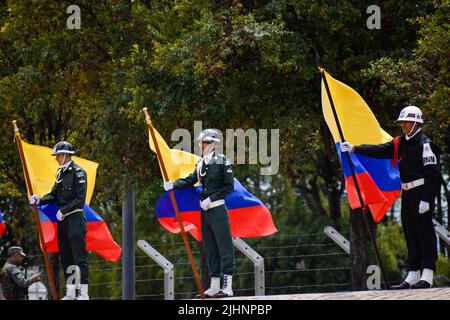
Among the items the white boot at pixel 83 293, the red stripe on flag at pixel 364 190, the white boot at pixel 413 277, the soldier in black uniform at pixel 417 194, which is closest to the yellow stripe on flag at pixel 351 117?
the red stripe on flag at pixel 364 190

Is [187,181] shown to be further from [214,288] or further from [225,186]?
[214,288]

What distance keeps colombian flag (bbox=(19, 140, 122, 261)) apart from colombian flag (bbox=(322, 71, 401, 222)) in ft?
12.9

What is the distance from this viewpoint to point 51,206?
18.0m

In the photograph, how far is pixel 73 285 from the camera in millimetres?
16688

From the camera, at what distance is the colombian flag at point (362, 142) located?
16469mm

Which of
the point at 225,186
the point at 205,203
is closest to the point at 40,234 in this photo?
the point at 205,203

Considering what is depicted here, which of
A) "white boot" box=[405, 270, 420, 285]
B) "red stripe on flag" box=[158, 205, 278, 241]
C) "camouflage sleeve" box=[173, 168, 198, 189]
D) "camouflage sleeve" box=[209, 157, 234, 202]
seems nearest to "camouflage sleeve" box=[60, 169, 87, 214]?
"camouflage sleeve" box=[173, 168, 198, 189]

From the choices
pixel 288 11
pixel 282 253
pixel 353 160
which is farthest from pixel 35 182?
pixel 282 253

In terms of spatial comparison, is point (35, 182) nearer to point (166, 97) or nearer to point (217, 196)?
point (217, 196)

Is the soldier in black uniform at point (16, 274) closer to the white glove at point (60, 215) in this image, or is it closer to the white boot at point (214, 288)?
the white glove at point (60, 215)

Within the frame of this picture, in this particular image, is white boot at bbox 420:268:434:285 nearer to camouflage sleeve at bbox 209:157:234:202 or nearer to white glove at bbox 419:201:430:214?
white glove at bbox 419:201:430:214

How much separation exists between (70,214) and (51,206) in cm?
132

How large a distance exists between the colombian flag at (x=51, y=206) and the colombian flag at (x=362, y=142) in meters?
3.93

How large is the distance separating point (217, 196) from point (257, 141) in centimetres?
654
